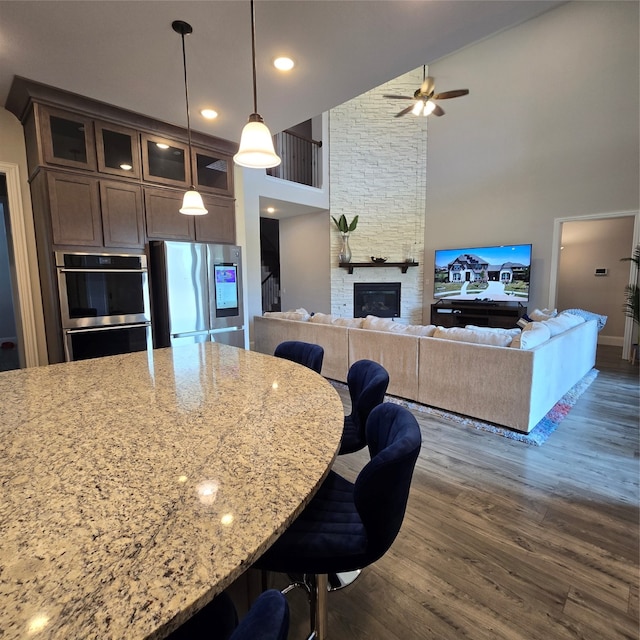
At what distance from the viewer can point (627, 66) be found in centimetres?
500

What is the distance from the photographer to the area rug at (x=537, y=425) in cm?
275

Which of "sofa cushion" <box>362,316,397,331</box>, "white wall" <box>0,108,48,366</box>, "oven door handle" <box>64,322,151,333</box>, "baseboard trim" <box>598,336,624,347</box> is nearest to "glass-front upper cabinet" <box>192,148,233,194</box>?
"white wall" <box>0,108,48,366</box>

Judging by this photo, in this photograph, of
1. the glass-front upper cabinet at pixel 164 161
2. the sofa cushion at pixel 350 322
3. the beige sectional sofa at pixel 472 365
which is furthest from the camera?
the sofa cushion at pixel 350 322

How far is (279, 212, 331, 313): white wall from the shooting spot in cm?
715

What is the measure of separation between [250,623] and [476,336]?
2.99m

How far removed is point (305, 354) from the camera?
219 centimetres

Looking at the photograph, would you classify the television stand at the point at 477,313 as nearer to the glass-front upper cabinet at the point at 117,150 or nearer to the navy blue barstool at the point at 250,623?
the glass-front upper cabinet at the point at 117,150

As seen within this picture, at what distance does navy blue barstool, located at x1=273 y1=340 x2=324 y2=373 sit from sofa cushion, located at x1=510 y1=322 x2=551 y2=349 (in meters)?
1.68

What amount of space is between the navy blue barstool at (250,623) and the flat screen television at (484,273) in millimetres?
6540

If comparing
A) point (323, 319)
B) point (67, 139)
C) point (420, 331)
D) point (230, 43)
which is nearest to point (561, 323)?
point (420, 331)

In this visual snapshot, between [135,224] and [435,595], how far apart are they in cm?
380

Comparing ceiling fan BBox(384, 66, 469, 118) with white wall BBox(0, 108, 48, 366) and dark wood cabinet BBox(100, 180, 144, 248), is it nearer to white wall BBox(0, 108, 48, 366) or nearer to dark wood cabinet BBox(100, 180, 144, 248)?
dark wood cabinet BBox(100, 180, 144, 248)

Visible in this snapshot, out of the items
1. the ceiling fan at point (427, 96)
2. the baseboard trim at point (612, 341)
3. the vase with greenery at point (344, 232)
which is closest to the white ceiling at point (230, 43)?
the ceiling fan at point (427, 96)

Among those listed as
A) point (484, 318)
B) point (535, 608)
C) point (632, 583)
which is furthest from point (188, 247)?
point (484, 318)
